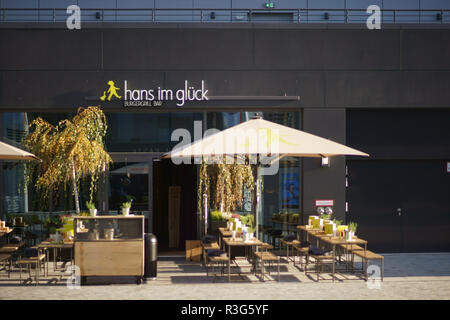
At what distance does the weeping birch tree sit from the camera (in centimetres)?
1147

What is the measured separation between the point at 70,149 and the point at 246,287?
5011 millimetres

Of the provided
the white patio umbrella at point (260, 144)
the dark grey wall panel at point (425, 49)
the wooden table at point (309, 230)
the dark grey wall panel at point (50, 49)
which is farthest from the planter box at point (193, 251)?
the dark grey wall panel at point (425, 49)

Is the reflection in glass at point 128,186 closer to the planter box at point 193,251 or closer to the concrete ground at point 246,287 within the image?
the planter box at point 193,251

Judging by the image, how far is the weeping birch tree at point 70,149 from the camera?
11.5 metres

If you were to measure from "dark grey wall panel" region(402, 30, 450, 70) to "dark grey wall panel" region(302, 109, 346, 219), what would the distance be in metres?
2.29

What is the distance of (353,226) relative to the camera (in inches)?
423

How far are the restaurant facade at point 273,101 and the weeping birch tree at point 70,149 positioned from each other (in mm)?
1039

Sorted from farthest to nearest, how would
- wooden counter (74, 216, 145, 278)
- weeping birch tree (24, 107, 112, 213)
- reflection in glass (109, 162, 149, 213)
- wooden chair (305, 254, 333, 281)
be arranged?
reflection in glass (109, 162, 149, 213) → weeping birch tree (24, 107, 112, 213) → wooden chair (305, 254, 333, 281) → wooden counter (74, 216, 145, 278)

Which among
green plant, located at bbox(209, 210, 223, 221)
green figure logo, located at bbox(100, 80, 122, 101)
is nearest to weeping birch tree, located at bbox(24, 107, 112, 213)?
green figure logo, located at bbox(100, 80, 122, 101)

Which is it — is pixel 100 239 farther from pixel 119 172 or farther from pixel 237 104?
pixel 237 104

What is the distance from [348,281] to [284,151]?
2.82m

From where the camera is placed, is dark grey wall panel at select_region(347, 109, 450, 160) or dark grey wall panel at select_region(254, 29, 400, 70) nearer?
dark grey wall panel at select_region(254, 29, 400, 70)

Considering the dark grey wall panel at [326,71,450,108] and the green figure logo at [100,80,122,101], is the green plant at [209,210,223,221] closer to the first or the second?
the green figure logo at [100,80,122,101]
